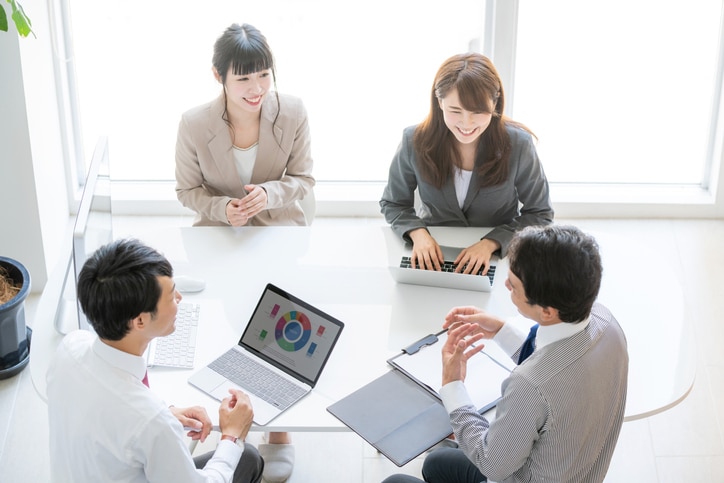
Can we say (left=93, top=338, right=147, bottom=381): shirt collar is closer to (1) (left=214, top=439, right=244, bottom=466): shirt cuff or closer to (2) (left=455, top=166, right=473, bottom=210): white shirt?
(1) (left=214, top=439, right=244, bottom=466): shirt cuff

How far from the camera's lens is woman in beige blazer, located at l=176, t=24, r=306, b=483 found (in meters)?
2.94

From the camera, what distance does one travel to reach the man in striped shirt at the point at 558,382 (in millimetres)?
1912

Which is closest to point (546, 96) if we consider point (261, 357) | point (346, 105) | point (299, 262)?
point (346, 105)

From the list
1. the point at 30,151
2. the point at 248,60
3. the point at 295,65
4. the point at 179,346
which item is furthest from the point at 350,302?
the point at 295,65

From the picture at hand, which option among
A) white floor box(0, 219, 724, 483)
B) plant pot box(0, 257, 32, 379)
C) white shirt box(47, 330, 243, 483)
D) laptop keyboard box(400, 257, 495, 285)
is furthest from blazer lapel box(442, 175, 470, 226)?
plant pot box(0, 257, 32, 379)

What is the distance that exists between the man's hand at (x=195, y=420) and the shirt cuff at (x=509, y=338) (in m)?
0.75

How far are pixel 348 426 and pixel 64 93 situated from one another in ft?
8.76

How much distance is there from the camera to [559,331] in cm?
198

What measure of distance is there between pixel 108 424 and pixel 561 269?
97 cm

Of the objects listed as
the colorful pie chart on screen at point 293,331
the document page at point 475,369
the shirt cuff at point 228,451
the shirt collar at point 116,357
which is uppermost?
the shirt collar at point 116,357

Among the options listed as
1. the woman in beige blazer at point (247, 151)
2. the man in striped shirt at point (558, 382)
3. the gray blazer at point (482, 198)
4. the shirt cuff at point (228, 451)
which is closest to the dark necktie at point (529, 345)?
the man in striped shirt at point (558, 382)

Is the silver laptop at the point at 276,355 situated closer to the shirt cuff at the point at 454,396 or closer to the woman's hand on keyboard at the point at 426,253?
the shirt cuff at the point at 454,396

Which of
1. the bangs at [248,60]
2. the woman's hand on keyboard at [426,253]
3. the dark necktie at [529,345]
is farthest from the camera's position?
the bangs at [248,60]

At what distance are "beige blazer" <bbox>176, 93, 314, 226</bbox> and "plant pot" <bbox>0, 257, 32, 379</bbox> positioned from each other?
730 millimetres
